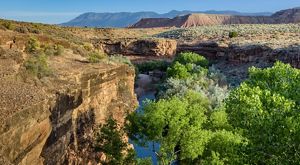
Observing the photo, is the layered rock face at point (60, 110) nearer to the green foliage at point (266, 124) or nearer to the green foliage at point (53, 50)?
the green foliage at point (53, 50)

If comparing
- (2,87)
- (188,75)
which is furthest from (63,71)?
(188,75)

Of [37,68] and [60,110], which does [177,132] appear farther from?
[37,68]

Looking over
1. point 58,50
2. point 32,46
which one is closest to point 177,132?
point 32,46

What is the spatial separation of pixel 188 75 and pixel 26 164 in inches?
1817

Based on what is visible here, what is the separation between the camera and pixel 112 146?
30688 mm

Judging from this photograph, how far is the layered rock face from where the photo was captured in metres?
22.3

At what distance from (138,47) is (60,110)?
70463mm

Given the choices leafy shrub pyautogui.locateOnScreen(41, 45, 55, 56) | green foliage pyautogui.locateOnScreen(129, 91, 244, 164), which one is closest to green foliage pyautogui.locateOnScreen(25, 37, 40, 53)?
leafy shrub pyautogui.locateOnScreen(41, 45, 55, 56)

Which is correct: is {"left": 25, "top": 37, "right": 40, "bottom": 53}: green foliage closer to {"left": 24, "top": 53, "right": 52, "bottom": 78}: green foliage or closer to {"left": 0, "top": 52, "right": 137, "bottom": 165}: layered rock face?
{"left": 0, "top": 52, "right": 137, "bottom": 165}: layered rock face

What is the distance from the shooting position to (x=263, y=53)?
265 feet

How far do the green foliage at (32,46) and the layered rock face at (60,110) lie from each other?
206 centimetres

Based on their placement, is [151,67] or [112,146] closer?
[112,146]

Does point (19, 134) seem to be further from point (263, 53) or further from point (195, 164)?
point (263, 53)

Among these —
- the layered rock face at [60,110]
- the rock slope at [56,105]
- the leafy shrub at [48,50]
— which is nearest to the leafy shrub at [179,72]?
the rock slope at [56,105]
